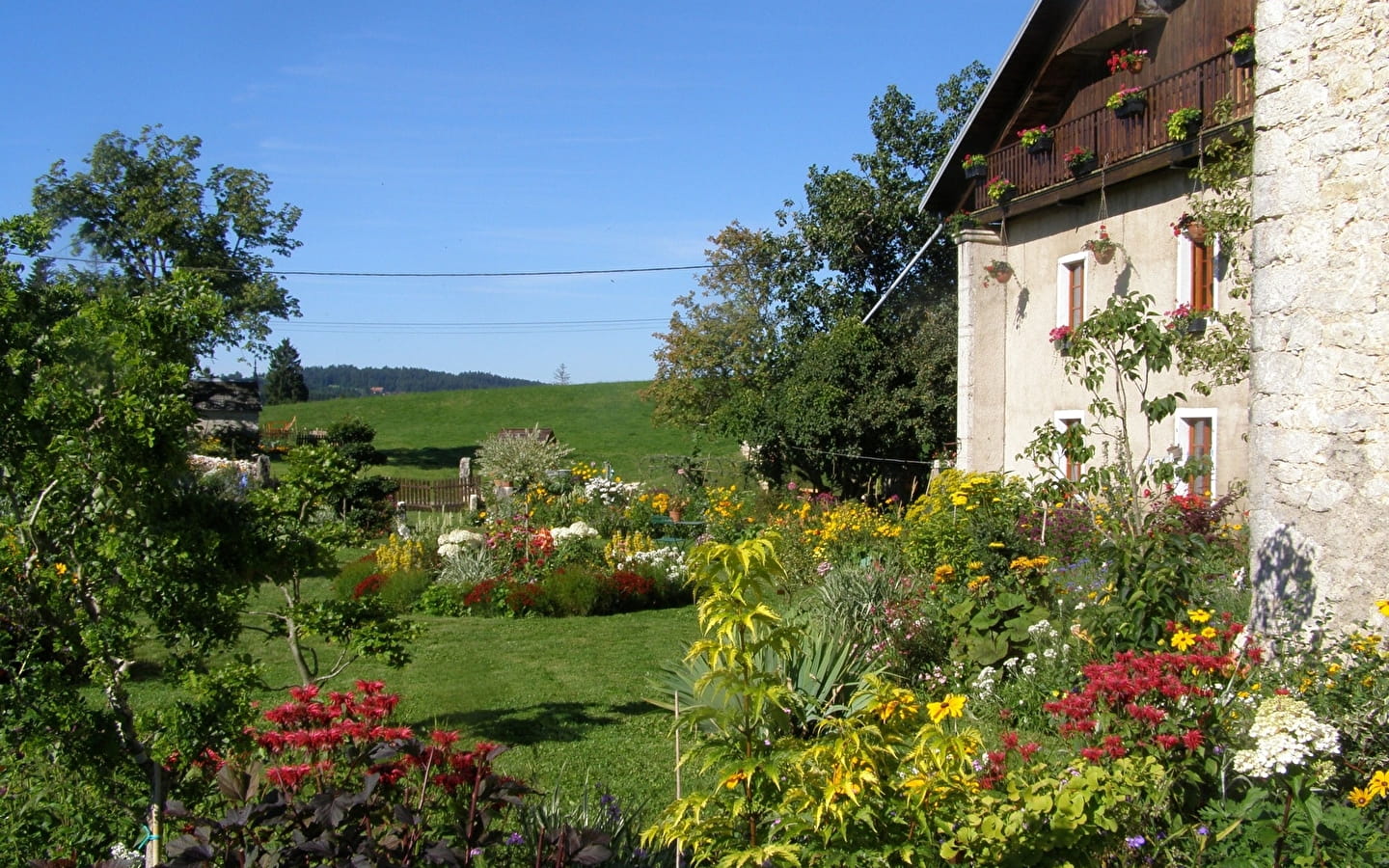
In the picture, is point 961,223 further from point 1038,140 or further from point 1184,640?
point 1184,640

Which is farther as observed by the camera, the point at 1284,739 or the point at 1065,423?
the point at 1065,423

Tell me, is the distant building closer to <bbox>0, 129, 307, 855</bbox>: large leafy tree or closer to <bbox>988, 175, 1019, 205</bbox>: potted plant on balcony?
<bbox>988, 175, 1019, 205</bbox>: potted plant on balcony

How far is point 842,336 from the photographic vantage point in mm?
20984

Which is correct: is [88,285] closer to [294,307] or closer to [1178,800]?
[294,307]

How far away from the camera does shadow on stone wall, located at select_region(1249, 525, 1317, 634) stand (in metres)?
4.91

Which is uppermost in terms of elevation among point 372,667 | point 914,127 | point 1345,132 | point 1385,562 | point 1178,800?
point 914,127

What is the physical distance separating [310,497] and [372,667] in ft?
15.8

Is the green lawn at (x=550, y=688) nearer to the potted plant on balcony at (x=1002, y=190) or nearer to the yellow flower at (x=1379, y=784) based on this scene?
the yellow flower at (x=1379, y=784)

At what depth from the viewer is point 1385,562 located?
4.67m

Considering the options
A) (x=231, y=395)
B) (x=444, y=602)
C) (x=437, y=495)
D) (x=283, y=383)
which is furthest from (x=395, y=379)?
(x=444, y=602)

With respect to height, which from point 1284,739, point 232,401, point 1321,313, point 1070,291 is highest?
point 1070,291

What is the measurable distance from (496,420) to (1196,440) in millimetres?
44702

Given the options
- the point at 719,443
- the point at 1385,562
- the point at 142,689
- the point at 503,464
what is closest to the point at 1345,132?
the point at 1385,562

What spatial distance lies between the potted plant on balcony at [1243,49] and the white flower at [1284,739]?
9.23 m
